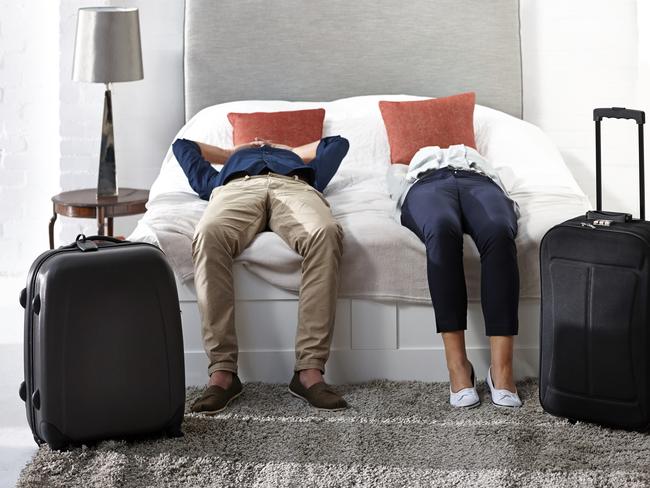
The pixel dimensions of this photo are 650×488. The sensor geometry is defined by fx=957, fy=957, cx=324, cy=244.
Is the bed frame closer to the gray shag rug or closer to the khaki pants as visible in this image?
the khaki pants

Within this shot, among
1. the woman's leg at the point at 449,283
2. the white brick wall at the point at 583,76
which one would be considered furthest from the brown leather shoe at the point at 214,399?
the white brick wall at the point at 583,76

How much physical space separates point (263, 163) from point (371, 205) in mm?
395

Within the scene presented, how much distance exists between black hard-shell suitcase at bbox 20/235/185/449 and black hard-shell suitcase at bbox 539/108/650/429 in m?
1.01

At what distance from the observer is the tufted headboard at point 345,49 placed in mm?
4234

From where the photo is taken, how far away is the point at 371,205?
3.27 m

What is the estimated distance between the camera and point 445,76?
169 inches

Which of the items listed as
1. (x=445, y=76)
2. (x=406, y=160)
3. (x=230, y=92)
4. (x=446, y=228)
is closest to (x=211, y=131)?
(x=230, y=92)

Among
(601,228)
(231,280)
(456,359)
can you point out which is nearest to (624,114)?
(601,228)

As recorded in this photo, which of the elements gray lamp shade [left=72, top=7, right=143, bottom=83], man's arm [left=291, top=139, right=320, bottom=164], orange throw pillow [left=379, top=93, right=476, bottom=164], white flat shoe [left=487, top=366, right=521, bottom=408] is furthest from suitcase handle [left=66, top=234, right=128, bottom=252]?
orange throw pillow [left=379, top=93, right=476, bottom=164]

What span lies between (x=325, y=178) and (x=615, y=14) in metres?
1.84

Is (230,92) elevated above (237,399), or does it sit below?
above

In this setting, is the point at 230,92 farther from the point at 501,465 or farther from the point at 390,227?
the point at 501,465

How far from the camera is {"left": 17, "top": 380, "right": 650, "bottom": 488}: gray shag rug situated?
7.47 ft

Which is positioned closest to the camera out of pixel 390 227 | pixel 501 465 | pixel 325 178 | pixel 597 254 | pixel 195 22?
pixel 501 465
